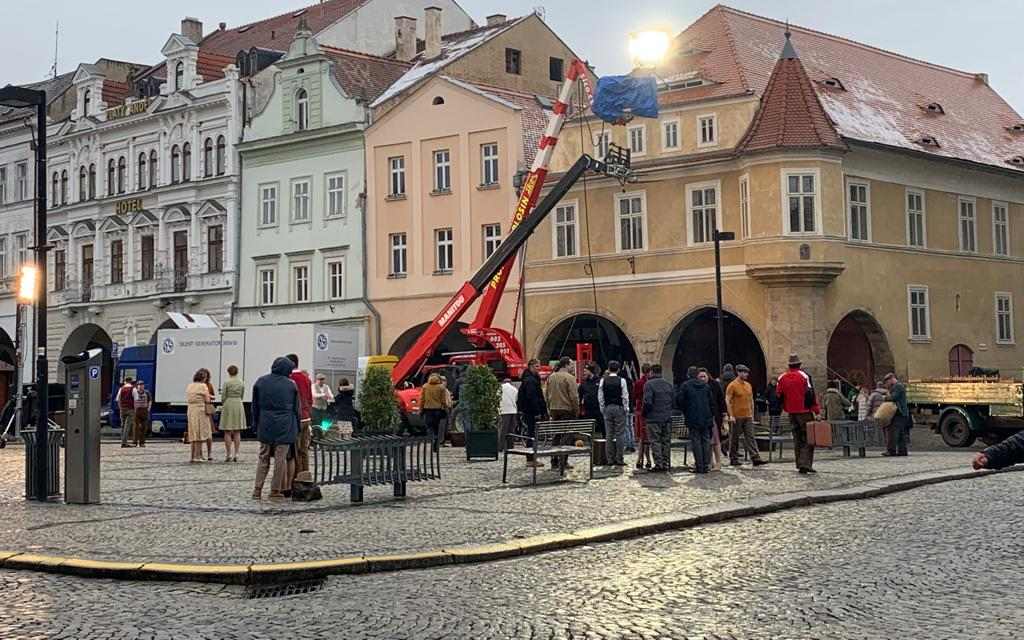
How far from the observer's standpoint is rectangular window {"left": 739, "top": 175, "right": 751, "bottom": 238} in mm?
39594

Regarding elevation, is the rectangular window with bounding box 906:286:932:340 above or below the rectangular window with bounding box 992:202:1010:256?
below

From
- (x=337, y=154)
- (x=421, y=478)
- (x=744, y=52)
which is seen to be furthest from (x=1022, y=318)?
(x=421, y=478)

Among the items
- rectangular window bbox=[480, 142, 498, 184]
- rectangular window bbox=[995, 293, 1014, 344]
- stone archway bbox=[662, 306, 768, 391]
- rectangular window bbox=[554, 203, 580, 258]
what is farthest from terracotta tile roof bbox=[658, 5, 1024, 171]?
stone archway bbox=[662, 306, 768, 391]

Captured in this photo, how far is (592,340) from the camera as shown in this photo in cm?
4441

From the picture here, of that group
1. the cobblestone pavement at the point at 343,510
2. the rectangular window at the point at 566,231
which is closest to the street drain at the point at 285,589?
the cobblestone pavement at the point at 343,510

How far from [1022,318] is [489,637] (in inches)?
1644

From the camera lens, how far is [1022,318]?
46.7 m

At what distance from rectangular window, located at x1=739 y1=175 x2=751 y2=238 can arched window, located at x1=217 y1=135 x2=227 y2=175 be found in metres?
21.6

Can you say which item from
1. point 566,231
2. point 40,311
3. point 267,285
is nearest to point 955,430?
point 566,231

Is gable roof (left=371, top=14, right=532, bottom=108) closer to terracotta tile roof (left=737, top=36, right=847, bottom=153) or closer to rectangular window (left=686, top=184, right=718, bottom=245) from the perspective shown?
rectangular window (left=686, top=184, right=718, bottom=245)

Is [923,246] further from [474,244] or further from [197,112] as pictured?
[197,112]

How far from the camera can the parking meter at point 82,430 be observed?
16.8 m

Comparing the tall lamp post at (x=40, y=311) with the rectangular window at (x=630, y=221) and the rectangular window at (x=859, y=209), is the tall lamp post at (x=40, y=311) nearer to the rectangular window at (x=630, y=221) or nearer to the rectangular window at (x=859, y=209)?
the rectangular window at (x=630, y=221)

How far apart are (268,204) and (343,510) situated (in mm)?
37199
